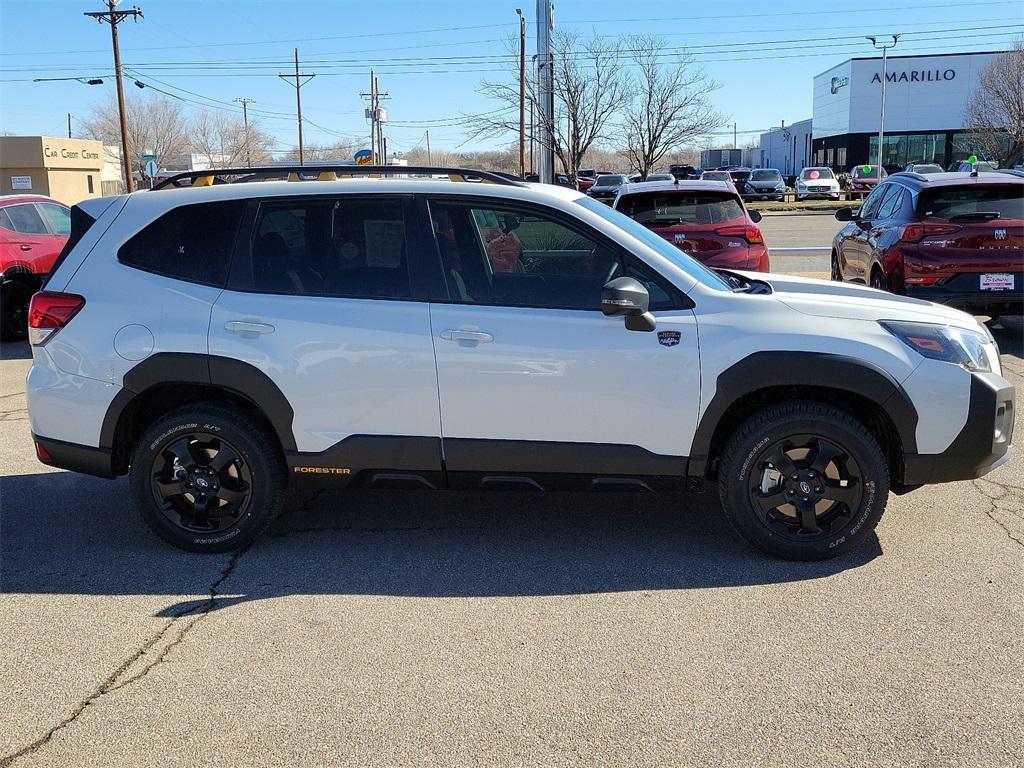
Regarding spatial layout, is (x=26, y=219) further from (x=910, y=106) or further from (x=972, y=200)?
(x=910, y=106)

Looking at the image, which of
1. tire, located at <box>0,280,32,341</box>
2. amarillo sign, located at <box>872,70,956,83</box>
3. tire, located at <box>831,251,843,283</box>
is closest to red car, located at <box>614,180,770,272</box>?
tire, located at <box>831,251,843,283</box>

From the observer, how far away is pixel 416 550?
5090 millimetres

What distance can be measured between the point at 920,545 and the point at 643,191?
6.05 metres

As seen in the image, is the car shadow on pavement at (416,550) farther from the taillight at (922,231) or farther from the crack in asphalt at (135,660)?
the taillight at (922,231)

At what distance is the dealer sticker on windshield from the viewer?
960cm

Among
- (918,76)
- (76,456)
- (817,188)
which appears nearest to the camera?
(76,456)

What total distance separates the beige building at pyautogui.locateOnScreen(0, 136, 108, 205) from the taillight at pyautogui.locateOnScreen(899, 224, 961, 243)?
4326cm

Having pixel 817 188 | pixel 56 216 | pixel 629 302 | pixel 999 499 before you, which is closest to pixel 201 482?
pixel 629 302

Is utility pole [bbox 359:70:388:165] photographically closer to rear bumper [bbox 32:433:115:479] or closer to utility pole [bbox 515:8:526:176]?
utility pole [bbox 515:8:526:176]

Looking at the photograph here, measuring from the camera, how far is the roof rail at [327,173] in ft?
16.9

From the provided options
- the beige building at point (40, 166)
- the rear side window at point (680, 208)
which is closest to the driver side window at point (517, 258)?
the rear side window at point (680, 208)

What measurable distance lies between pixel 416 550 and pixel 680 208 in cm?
631

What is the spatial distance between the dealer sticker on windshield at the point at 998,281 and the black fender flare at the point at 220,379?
7.49 metres

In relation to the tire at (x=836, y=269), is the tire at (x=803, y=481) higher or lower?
lower
